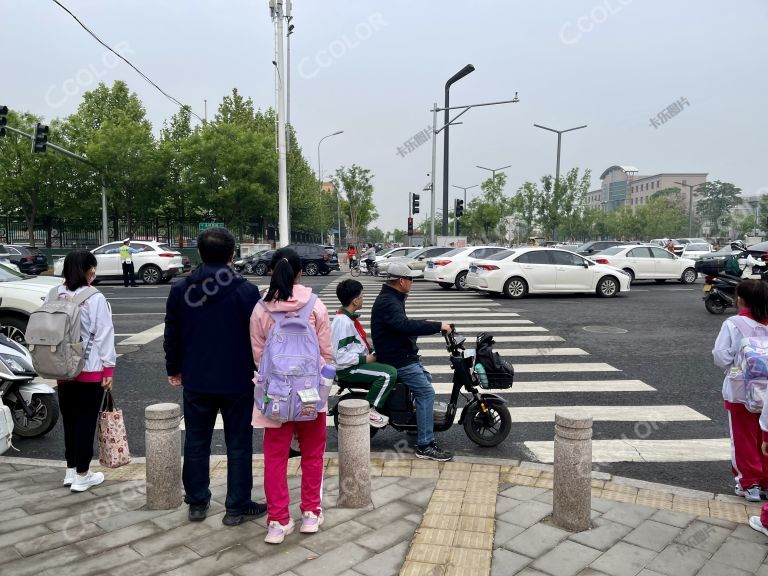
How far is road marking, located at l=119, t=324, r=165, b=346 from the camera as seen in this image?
33.8ft

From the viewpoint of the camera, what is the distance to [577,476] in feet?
12.3

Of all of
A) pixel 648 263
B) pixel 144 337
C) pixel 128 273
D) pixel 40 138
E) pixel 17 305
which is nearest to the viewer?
pixel 17 305

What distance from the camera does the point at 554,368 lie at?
27.1ft

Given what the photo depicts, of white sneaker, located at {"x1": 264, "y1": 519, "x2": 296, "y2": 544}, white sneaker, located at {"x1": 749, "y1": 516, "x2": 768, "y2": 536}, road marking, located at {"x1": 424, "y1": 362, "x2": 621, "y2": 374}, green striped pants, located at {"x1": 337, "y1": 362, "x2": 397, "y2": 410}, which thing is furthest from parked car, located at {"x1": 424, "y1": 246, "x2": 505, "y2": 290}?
white sneaker, located at {"x1": 264, "y1": 519, "x2": 296, "y2": 544}

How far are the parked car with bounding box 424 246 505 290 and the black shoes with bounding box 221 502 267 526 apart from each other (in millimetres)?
16026

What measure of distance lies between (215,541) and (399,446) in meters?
2.12

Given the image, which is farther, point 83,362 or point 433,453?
point 433,453

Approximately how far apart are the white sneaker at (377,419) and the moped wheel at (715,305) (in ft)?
36.8

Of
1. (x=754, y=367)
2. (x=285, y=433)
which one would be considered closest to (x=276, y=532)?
(x=285, y=433)

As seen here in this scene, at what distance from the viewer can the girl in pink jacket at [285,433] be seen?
11.5 ft

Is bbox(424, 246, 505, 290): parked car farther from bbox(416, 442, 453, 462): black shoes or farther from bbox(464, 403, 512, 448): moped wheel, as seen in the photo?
bbox(416, 442, 453, 462): black shoes

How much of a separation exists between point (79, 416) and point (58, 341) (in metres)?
0.61

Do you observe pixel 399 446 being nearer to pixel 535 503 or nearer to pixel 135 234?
pixel 535 503

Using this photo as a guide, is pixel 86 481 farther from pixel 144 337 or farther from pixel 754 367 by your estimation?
pixel 144 337
